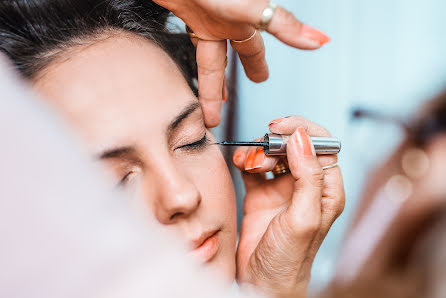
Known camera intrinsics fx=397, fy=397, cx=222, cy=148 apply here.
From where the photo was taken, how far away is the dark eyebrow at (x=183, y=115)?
0.81 metres

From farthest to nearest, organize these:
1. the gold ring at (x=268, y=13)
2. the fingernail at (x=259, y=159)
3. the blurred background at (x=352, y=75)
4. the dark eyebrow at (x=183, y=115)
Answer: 1. the blurred background at (x=352, y=75)
2. the fingernail at (x=259, y=159)
3. the dark eyebrow at (x=183, y=115)
4. the gold ring at (x=268, y=13)

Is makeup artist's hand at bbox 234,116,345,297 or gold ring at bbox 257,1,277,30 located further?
makeup artist's hand at bbox 234,116,345,297

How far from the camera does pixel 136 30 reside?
932mm

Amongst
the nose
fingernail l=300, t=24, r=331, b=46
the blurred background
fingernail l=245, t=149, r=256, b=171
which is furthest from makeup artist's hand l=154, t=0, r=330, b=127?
the blurred background

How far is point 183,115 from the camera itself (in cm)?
84

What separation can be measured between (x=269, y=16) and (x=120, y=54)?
332 millimetres

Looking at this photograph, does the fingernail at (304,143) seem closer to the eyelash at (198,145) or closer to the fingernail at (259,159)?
the fingernail at (259,159)

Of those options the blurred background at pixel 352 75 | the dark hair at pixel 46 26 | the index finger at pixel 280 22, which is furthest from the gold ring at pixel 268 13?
the blurred background at pixel 352 75

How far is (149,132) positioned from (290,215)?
357 mm

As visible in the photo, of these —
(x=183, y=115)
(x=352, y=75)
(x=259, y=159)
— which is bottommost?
(x=352, y=75)

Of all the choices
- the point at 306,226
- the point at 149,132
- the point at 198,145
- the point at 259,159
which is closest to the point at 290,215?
the point at 306,226

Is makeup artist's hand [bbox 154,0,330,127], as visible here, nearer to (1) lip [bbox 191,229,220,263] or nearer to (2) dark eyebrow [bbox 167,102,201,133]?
(2) dark eyebrow [bbox 167,102,201,133]

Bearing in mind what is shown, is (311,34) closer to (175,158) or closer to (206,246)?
(175,158)

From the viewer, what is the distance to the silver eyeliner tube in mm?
860
